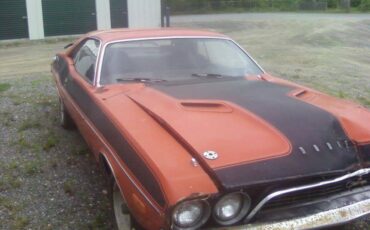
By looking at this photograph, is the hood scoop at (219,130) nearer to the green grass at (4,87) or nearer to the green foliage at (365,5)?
the green grass at (4,87)

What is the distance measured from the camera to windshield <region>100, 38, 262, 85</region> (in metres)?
4.33

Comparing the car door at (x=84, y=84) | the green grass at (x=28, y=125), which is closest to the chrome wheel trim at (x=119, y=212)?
the car door at (x=84, y=84)

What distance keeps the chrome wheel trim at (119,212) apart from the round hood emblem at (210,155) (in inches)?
34.6

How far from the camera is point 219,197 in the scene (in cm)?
255

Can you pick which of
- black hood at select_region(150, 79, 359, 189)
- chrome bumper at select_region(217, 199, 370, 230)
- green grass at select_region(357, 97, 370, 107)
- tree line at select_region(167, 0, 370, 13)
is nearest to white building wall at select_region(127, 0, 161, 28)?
green grass at select_region(357, 97, 370, 107)

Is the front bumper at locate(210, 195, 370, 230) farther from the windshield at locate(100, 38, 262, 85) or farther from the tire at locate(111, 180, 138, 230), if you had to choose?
the windshield at locate(100, 38, 262, 85)

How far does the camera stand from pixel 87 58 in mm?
4977

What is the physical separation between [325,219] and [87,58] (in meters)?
3.16

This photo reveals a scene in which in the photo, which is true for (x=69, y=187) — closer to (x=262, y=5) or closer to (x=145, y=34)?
(x=145, y=34)

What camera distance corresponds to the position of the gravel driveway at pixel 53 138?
3898 millimetres

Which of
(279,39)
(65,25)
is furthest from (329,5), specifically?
(65,25)

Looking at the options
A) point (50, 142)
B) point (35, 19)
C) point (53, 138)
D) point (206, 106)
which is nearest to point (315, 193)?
point (206, 106)

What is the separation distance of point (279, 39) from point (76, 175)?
15736 mm

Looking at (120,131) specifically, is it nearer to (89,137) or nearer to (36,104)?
(89,137)
